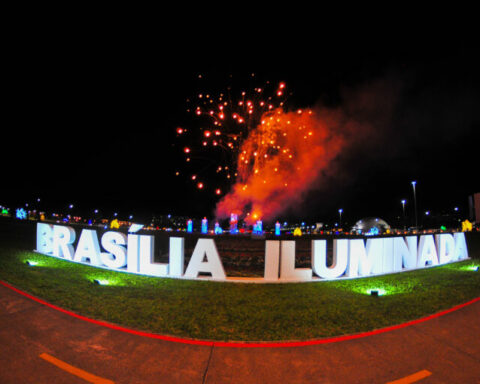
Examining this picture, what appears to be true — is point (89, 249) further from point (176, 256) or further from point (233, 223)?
point (233, 223)

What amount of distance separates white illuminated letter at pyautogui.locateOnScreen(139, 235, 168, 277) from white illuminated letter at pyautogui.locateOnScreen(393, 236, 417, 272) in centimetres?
854


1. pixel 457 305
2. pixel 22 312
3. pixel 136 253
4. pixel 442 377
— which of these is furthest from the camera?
pixel 136 253

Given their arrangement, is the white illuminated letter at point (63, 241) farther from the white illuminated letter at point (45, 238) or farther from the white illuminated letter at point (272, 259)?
the white illuminated letter at point (272, 259)

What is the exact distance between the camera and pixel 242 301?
6875 mm

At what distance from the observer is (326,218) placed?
75250 millimetres

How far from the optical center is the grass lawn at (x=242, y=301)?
5.27m

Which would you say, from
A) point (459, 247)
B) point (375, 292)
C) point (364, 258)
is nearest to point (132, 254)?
point (375, 292)

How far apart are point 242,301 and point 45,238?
10.6m

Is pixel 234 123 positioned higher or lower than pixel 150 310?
higher

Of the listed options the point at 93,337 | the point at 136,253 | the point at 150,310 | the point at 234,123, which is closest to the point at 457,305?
the point at 150,310

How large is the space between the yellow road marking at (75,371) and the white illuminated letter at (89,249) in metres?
6.63

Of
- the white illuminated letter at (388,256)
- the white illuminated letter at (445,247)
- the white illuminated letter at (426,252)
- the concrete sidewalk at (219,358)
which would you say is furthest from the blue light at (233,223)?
the concrete sidewalk at (219,358)

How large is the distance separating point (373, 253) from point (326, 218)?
68.2m

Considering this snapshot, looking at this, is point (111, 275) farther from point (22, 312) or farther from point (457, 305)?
point (457, 305)
